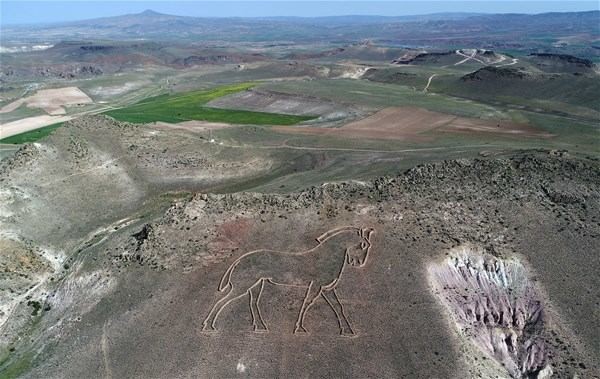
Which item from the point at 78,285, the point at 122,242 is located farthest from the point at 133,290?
the point at 122,242

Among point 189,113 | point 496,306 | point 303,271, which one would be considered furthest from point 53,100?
point 496,306

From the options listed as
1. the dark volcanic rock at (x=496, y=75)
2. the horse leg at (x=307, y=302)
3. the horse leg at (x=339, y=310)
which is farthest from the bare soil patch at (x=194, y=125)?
the dark volcanic rock at (x=496, y=75)

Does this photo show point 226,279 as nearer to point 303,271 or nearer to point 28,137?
point 303,271

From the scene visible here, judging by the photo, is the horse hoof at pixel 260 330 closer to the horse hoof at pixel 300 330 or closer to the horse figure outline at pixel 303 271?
the horse figure outline at pixel 303 271

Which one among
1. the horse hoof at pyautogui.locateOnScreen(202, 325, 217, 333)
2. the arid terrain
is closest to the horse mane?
the arid terrain

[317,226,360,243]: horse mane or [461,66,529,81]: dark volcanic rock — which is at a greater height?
[317,226,360,243]: horse mane

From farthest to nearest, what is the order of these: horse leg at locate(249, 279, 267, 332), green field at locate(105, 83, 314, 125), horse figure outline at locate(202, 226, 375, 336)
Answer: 1. green field at locate(105, 83, 314, 125)
2. horse figure outline at locate(202, 226, 375, 336)
3. horse leg at locate(249, 279, 267, 332)

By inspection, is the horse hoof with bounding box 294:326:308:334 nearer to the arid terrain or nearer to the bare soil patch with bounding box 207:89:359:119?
the arid terrain
